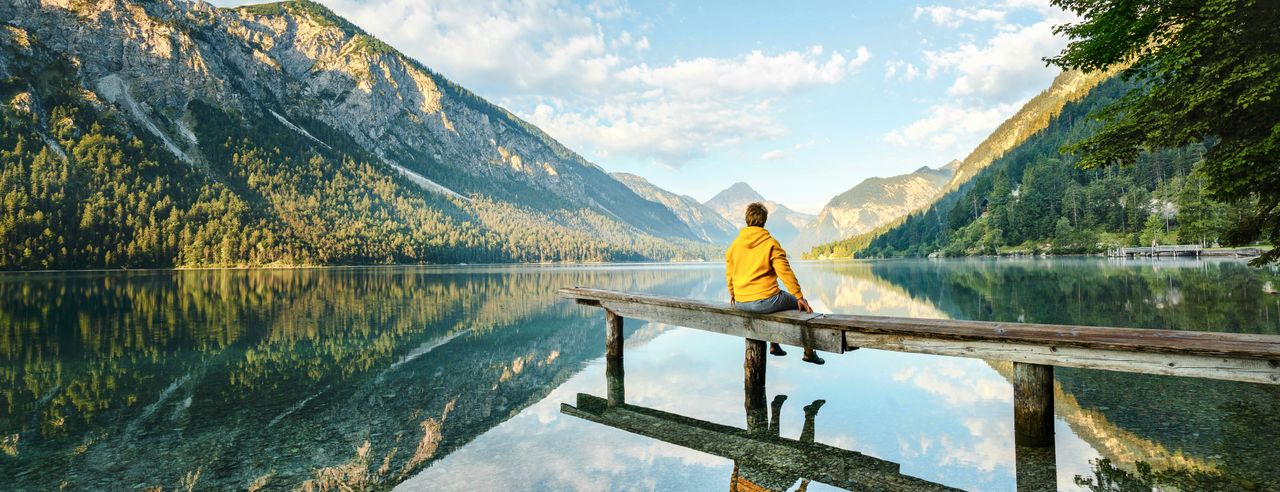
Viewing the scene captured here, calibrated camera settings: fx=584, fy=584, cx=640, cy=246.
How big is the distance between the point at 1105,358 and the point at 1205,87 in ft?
26.1

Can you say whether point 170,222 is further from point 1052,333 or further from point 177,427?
point 1052,333

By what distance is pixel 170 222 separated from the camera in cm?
15462

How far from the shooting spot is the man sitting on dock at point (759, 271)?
380 inches

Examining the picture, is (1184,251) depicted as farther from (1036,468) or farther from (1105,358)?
(1036,468)

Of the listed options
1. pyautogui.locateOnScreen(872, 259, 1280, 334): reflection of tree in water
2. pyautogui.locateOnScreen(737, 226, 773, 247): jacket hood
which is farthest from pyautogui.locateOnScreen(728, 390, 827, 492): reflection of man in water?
pyautogui.locateOnScreen(872, 259, 1280, 334): reflection of tree in water

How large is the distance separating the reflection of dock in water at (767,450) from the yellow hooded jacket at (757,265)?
7.68 ft

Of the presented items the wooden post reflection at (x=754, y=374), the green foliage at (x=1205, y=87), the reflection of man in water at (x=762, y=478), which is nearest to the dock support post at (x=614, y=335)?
the wooden post reflection at (x=754, y=374)

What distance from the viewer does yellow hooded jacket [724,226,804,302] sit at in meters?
9.63

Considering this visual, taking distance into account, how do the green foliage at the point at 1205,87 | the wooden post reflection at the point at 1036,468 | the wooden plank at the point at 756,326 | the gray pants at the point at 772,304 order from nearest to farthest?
the wooden post reflection at the point at 1036,468 < the wooden plank at the point at 756,326 < the gray pants at the point at 772,304 < the green foliage at the point at 1205,87

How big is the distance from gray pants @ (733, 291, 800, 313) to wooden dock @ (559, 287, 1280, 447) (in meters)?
0.15

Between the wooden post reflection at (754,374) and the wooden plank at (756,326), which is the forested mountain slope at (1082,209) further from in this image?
the wooden post reflection at (754,374)

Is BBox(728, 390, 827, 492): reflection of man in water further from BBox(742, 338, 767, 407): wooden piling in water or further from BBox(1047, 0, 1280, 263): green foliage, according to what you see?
BBox(1047, 0, 1280, 263): green foliage

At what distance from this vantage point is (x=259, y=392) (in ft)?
39.0

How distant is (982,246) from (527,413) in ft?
516
